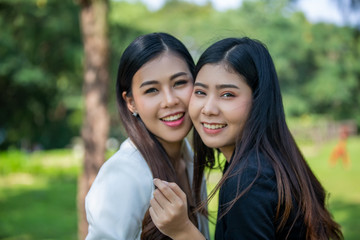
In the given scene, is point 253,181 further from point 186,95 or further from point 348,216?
point 348,216

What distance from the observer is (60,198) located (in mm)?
10844

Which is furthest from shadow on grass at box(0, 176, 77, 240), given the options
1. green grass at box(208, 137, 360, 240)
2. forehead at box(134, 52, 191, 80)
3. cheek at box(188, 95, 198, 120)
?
cheek at box(188, 95, 198, 120)

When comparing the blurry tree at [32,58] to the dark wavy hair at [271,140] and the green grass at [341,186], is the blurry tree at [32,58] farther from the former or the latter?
the green grass at [341,186]

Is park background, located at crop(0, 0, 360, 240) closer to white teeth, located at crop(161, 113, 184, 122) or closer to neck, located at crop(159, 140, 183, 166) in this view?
white teeth, located at crop(161, 113, 184, 122)

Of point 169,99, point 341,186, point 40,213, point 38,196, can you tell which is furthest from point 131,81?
point 38,196

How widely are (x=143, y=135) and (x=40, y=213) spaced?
26.3 feet

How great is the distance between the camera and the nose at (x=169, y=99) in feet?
6.73

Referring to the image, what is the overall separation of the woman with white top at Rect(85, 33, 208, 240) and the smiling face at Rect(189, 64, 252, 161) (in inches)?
8.1

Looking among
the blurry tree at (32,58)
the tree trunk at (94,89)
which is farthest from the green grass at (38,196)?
the tree trunk at (94,89)

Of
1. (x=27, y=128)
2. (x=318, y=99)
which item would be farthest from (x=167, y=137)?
(x=318, y=99)

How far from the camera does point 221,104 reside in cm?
182

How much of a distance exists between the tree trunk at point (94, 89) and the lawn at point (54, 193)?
1653 mm

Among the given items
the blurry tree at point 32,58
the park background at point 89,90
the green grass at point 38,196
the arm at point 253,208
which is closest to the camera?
the arm at point 253,208

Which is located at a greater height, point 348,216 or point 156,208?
point 156,208
